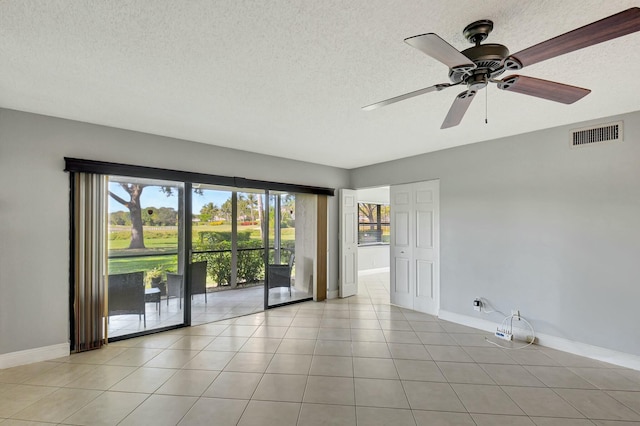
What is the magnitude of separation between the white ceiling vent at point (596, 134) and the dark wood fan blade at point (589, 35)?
2477mm

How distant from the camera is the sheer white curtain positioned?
3166mm

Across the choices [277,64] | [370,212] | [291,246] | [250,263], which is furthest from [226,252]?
[370,212]

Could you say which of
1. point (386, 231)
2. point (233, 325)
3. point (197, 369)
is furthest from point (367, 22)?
point (386, 231)

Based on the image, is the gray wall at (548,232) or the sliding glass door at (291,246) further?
the sliding glass door at (291,246)

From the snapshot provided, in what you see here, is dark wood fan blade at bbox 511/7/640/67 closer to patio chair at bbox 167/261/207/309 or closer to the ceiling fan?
the ceiling fan

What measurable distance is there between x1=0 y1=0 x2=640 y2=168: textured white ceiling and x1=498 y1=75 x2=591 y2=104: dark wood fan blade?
0.29m

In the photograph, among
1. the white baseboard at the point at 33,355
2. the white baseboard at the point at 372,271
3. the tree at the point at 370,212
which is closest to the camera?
the white baseboard at the point at 33,355

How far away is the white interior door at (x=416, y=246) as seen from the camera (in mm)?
4574

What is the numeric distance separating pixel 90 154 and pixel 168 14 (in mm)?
2533

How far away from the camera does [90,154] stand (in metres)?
3.26

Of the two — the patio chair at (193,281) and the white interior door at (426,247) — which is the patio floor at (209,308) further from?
the white interior door at (426,247)

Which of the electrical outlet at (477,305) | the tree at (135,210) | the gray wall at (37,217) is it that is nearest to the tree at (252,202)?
the tree at (135,210)

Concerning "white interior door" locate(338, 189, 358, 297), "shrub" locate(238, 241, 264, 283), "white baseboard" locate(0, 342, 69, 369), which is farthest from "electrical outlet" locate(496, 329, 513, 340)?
"white baseboard" locate(0, 342, 69, 369)

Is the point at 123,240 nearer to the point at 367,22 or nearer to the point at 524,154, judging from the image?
the point at 367,22
